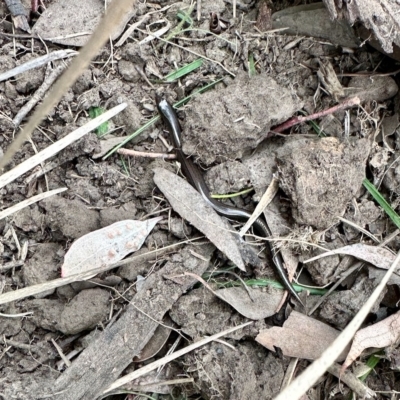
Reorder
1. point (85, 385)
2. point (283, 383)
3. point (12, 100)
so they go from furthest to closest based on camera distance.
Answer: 1. point (12, 100)
2. point (283, 383)
3. point (85, 385)

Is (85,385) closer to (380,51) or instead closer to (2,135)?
(2,135)

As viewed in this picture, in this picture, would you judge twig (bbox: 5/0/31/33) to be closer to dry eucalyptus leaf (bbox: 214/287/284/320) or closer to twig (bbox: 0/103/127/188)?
twig (bbox: 0/103/127/188)

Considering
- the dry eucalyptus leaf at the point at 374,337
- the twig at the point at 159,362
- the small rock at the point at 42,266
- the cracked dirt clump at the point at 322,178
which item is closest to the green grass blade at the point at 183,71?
the cracked dirt clump at the point at 322,178

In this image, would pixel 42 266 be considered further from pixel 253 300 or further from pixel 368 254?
pixel 368 254

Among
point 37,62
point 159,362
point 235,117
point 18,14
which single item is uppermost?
point 18,14

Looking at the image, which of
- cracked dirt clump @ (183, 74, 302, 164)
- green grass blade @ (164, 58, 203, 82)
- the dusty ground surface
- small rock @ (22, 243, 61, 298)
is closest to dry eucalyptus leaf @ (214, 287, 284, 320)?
the dusty ground surface

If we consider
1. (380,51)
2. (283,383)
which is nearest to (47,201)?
(283,383)

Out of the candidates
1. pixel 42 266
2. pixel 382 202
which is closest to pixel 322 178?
pixel 382 202
